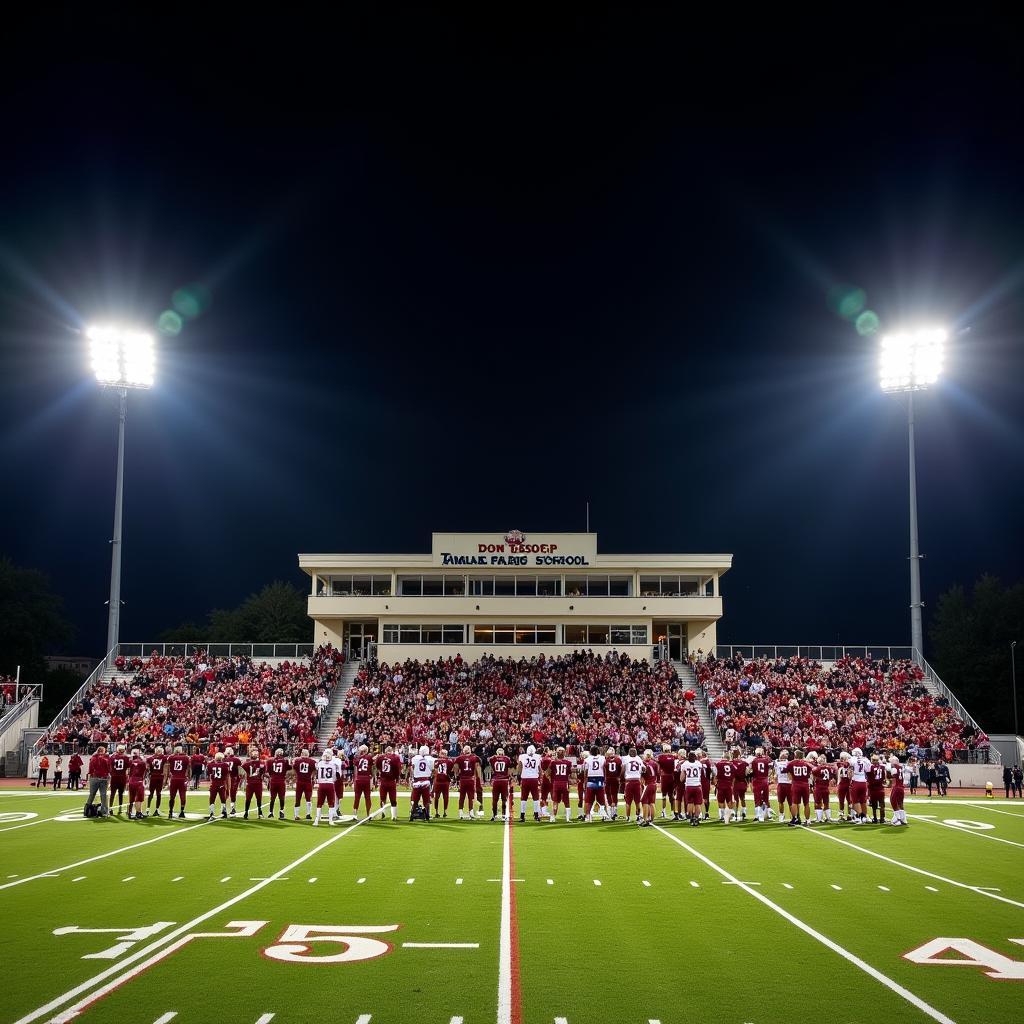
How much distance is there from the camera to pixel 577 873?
13.6 meters

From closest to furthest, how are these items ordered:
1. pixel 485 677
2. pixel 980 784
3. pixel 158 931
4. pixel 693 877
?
pixel 158 931, pixel 693 877, pixel 980 784, pixel 485 677

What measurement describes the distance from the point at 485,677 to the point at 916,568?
19.1m

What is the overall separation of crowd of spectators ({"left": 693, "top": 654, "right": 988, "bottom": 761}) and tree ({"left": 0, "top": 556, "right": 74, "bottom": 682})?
4041cm

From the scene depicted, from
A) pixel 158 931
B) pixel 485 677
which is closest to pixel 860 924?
pixel 158 931

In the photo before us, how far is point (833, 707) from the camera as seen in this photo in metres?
38.3

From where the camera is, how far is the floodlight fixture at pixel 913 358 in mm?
41875

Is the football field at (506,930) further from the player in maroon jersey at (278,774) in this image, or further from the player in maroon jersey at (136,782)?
the player in maroon jersey at (278,774)

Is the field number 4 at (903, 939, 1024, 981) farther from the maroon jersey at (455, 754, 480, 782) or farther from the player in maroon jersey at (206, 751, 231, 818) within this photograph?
the player in maroon jersey at (206, 751, 231, 818)

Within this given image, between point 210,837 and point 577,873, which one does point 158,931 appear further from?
point 210,837

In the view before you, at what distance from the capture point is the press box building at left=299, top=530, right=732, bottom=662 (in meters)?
45.2

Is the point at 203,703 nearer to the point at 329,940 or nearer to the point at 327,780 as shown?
the point at 327,780

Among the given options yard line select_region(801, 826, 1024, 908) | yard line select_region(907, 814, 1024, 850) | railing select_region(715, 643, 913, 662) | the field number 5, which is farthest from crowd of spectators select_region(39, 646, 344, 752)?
the field number 5

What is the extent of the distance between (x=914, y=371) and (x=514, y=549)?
19.6 meters

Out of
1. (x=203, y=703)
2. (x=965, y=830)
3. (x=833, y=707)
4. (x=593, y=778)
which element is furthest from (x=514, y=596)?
(x=965, y=830)
